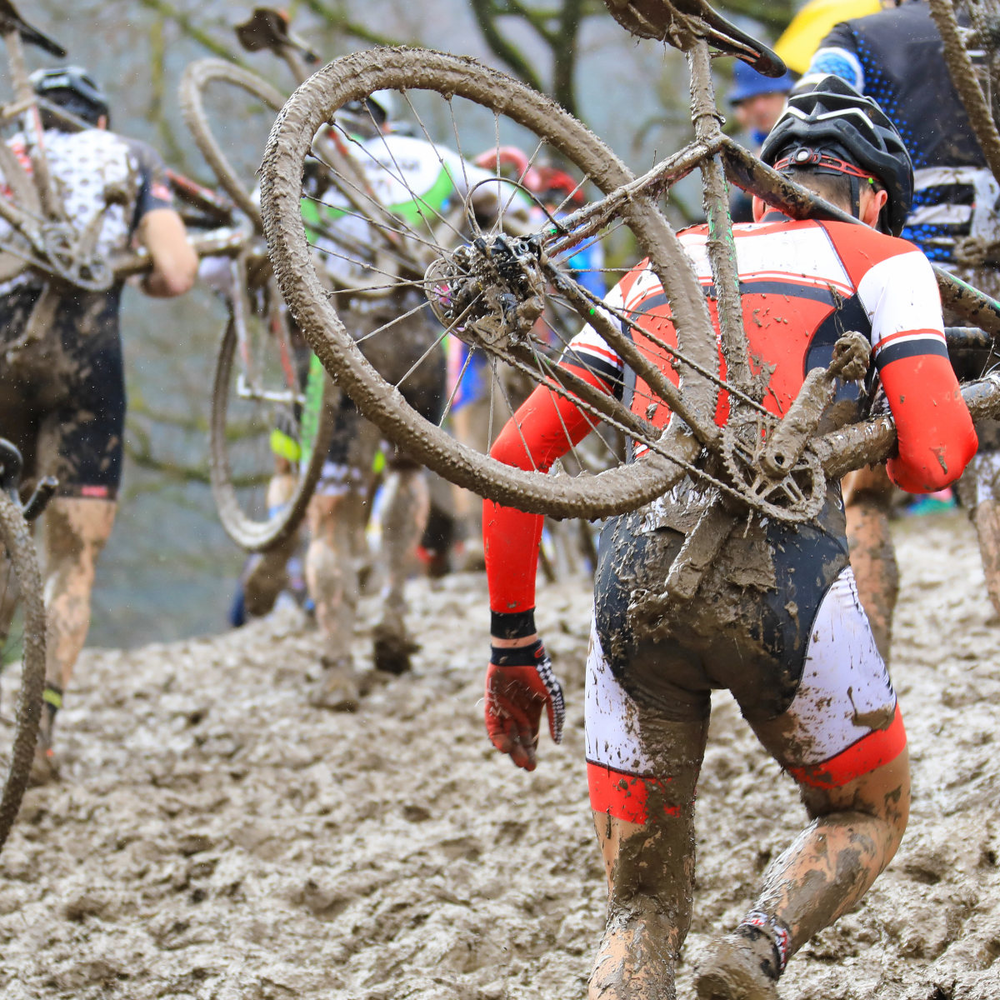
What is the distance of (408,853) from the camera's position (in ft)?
10.1

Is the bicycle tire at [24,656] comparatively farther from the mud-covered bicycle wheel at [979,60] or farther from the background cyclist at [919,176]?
the mud-covered bicycle wheel at [979,60]

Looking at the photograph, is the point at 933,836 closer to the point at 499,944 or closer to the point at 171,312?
the point at 499,944

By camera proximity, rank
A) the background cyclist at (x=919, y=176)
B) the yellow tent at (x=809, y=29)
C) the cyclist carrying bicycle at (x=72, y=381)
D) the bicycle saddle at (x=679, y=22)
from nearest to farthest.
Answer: the bicycle saddle at (x=679, y=22) < the background cyclist at (x=919, y=176) < the cyclist carrying bicycle at (x=72, y=381) < the yellow tent at (x=809, y=29)

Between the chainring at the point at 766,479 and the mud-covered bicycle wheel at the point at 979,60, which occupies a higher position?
the mud-covered bicycle wheel at the point at 979,60

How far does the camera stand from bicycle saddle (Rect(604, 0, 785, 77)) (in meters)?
2.04

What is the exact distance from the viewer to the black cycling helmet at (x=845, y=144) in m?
2.13

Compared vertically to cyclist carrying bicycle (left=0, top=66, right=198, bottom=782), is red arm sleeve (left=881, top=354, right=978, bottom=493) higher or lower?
lower

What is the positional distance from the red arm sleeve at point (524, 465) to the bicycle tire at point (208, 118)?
2572mm

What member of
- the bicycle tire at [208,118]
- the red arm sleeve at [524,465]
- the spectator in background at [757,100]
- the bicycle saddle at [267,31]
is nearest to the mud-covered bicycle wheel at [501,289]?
the red arm sleeve at [524,465]

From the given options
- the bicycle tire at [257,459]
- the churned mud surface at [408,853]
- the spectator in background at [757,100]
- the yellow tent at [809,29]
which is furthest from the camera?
the spectator in background at [757,100]

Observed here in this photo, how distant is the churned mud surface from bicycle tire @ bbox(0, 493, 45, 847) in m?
0.32

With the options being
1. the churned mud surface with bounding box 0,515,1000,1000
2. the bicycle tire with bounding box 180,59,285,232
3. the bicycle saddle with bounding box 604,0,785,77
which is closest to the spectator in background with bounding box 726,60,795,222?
the bicycle tire with bounding box 180,59,285,232

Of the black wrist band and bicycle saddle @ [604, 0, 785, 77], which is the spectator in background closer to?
bicycle saddle @ [604, 0, 785, 77]

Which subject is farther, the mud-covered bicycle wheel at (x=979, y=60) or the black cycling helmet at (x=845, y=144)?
the mud-covered bicycle wheel at (x=979, y=60)
